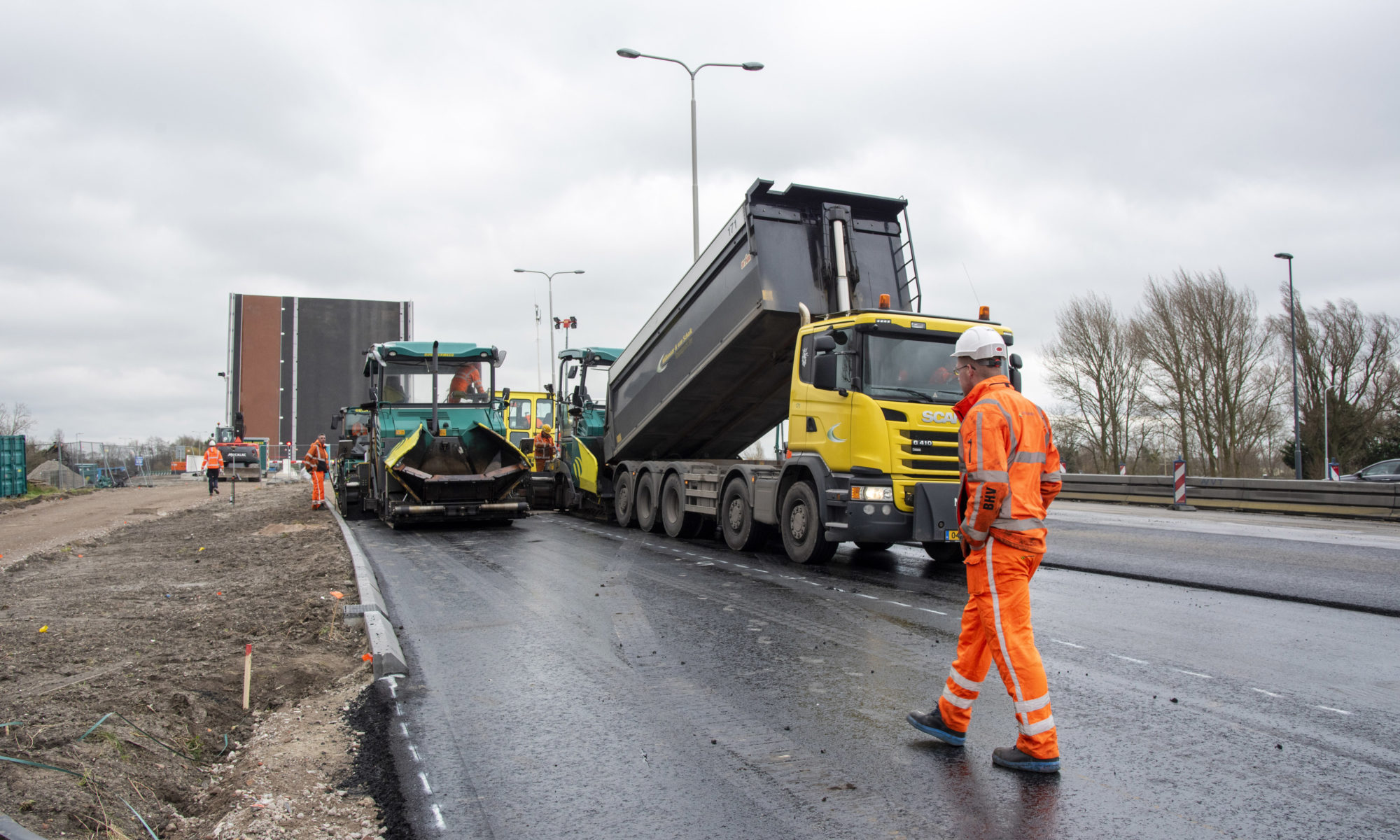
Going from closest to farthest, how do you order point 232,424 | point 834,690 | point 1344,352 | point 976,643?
point 976,643, point 834,690, point 232,424, point 1344,352

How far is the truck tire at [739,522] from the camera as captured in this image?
11.0 meters

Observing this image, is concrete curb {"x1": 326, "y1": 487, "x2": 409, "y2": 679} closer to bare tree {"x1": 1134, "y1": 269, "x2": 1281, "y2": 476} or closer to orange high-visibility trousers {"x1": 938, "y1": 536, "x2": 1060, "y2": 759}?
orange high-visibility trousers {"x1": 938, "y1": 536, "x2": 1060, "y2": 759}

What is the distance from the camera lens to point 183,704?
440cm

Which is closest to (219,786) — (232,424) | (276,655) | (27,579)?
(276,655)

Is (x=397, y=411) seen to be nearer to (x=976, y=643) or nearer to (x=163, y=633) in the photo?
(x=163, y=633)

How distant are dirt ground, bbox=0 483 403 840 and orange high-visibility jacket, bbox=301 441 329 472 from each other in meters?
8.82

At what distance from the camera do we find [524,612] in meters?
7.11

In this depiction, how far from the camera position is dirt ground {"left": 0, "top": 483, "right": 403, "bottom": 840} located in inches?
126

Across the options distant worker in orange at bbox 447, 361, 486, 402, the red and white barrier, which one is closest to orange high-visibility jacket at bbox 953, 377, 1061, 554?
distant worker in orange at bbox 447, 361, 486, 402

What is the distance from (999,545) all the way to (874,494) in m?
4.81

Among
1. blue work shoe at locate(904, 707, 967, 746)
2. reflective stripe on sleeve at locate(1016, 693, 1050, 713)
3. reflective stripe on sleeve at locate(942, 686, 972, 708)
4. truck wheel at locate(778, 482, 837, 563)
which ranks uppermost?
truck wheel at locate(778, 482, 837, 563)

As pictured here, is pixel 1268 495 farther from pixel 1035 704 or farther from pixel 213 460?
pixel 213 460

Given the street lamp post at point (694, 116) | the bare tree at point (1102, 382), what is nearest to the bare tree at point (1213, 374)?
the bare tree at point (1102, 382)

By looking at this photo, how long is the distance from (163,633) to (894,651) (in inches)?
186
